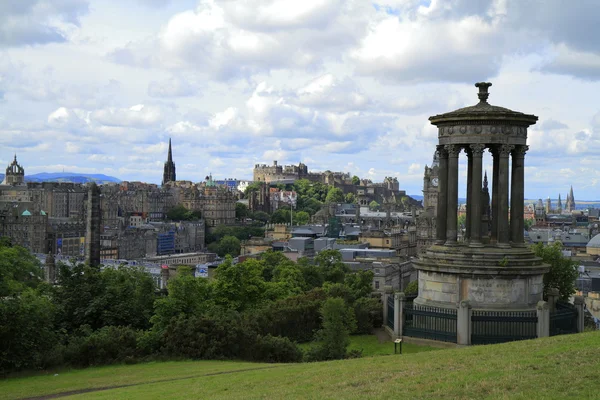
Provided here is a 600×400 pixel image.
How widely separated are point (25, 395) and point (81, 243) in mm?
145965

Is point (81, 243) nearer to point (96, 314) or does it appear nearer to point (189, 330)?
point (96, 314)

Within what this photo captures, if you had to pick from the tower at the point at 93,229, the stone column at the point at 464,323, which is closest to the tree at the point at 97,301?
the stone column at the point at 464,323

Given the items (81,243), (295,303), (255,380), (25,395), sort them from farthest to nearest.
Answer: (81,243), (295,303), (25,395), (255,380)

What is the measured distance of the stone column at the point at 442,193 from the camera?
30766mm

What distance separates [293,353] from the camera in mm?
33469

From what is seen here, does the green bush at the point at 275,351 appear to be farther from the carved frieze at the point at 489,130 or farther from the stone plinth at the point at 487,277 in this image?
the carved frieze at the point at 489,130

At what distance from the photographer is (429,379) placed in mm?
18594

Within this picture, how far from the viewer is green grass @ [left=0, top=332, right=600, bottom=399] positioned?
16.8 m

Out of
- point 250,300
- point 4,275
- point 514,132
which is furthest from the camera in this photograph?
point 4,275

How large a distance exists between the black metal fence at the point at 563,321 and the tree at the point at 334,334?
7.64 meters

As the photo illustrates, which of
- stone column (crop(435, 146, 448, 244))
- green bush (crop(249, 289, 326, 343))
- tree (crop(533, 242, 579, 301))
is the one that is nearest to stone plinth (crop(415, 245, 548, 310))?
stone column (crop(435, 146, 448, 244))

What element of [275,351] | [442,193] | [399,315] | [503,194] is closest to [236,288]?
[275,351]

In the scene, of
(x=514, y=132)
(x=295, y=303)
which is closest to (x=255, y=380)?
(x=514, y=132)

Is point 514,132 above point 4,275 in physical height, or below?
above
